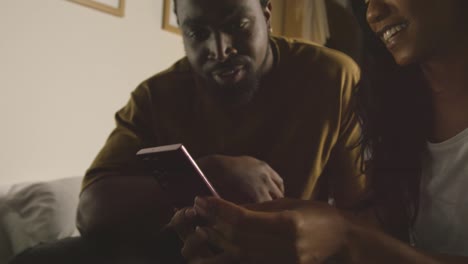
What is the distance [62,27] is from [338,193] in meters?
0.71

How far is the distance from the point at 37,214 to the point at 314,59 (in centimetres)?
62

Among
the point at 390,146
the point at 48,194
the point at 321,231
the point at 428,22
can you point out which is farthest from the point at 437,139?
the point at 48,194

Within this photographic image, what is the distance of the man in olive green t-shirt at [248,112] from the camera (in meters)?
0.75

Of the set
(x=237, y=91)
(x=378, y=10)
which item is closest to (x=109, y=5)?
(x=237, y=91)

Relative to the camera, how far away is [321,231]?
38 centimetres

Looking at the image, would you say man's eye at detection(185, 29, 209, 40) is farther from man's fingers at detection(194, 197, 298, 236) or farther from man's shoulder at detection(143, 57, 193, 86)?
man's fingers at detection(194, 197, 298, 236)

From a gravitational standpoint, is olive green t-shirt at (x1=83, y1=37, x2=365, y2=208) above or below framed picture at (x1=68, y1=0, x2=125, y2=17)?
below

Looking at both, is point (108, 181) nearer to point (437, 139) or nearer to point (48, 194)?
point (48, 194)

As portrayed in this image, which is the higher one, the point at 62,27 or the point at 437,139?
the point at 62,27

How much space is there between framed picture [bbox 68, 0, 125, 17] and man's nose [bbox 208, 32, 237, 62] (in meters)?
0.45

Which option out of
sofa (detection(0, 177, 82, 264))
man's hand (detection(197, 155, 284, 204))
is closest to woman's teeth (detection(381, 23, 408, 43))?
man's hand (detection(197, 155, 284, 204))

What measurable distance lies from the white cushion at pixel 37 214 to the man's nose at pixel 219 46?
46 cm

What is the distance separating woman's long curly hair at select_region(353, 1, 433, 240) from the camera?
0.64 metres

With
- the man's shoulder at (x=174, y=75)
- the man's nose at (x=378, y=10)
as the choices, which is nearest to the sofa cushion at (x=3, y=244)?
the man's shoulder at (x=174, y=75)
